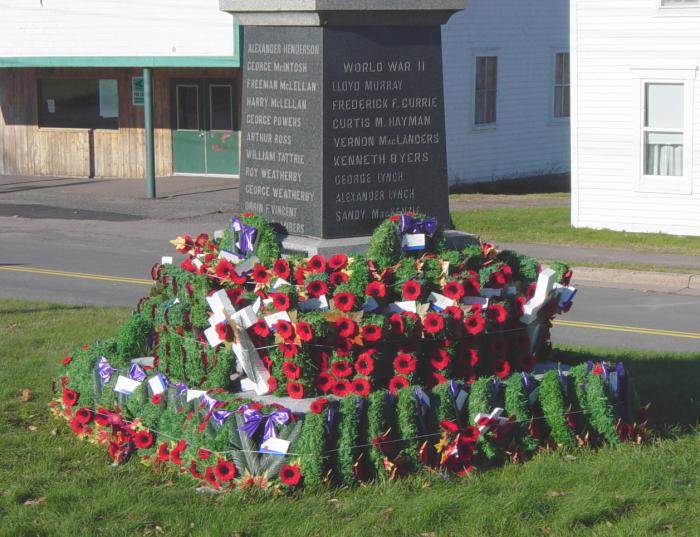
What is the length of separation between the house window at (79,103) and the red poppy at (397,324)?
2417 centimetres

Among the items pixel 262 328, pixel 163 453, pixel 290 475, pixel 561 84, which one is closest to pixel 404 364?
pixel 262 328

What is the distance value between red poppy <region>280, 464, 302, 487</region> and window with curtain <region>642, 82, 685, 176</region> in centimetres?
1434

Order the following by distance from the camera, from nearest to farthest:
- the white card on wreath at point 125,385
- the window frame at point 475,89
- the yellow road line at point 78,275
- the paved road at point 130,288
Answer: the white card on wreath at point 125,385, the paved road at point 130,288, the yellow road line at point 78,275, the window frame at point 475,89

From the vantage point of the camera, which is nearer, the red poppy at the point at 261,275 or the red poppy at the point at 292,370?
the red poppy at the point at 292,370

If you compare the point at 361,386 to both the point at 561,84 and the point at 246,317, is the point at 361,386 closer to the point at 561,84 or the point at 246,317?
the point at 246,317

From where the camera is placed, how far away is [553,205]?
23.7 metres

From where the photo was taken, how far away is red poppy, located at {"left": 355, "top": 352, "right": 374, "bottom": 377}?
6594mm

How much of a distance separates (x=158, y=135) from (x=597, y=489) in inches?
961

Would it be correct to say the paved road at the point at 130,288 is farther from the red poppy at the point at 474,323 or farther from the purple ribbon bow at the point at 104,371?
the purple ribbon bow at the point at 104,371

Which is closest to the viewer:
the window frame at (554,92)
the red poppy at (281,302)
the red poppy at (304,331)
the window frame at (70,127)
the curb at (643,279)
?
the red poppy at (304,331)

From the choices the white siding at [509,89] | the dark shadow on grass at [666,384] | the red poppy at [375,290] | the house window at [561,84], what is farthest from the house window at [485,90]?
the red poppy at [375,290]

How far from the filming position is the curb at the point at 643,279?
1488cm

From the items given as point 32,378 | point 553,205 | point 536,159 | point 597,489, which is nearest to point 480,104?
point 536,159

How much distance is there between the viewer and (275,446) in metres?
6.11
